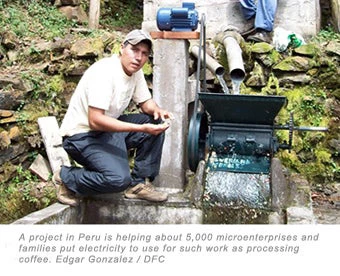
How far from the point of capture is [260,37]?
21.9ft

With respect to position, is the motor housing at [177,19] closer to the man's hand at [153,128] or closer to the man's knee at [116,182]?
the man's hand at [153,128]

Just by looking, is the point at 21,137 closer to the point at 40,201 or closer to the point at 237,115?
the point at 40,201

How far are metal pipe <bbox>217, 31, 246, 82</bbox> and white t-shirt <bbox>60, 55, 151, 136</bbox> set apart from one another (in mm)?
1379

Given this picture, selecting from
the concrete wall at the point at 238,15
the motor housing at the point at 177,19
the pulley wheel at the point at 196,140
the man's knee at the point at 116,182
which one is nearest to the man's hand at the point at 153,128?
the man's knee at the point at 116,182

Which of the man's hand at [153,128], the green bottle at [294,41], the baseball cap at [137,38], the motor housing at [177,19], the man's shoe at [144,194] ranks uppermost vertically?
the motor housing at [177,19]

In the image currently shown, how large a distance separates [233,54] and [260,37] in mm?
1468

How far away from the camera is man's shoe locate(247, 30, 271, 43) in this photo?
6.65 metres

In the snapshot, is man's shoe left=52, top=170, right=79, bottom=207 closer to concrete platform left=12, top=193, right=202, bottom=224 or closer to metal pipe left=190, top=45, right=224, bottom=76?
concrete platform left=12, top=193, right=202, bottom=224

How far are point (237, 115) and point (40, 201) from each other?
7.62ft

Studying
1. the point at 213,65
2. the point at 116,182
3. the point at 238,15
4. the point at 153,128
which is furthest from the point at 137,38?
the point at 238,15

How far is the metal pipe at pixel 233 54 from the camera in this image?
4992 millimetres

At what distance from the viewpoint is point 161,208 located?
416cm

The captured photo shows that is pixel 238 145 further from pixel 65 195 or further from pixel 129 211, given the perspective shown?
pixel 65 195

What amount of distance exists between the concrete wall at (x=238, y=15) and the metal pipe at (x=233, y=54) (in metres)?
0.90
